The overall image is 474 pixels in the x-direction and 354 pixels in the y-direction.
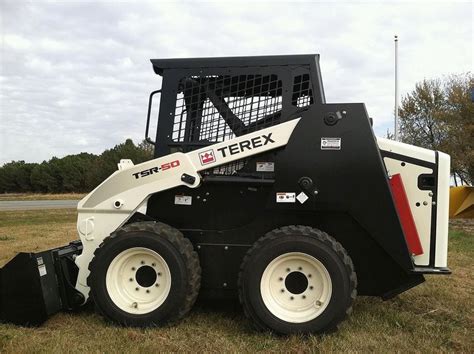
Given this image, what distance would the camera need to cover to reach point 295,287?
13.7 feet

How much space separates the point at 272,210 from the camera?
4.39 meters

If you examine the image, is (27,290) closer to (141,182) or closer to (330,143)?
(141,182)

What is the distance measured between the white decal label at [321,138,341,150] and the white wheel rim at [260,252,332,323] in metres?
0.95

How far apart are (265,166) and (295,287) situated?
1115 mm

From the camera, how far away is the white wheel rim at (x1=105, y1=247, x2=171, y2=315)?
14.2 feet

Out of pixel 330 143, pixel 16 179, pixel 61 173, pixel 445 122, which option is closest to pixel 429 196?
pixel 330 143

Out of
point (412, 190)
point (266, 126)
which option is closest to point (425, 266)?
point (412, 190)

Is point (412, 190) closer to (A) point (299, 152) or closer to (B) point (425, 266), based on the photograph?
(B) point (425, 266)

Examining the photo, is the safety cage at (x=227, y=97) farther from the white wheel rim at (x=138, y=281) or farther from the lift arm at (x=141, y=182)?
the white wheel rim at (x=138, y=281)

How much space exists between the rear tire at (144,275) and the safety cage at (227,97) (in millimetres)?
815

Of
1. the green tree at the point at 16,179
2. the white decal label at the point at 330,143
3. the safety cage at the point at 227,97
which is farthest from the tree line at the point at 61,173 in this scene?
the white decal label at the point at 330,143

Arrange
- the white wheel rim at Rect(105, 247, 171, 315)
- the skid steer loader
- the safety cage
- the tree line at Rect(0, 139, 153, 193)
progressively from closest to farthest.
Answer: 1. the skid steer loader
2. the white wheel rim at Rect(105, 247, 171, 315)
3. the safety cage
4. the tree line at Rect(0, 139, 153, 193)

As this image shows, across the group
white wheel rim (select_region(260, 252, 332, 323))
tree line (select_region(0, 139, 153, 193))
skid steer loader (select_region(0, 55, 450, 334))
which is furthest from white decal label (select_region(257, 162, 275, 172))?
tree line (select_region(0, 139, 153, 193))

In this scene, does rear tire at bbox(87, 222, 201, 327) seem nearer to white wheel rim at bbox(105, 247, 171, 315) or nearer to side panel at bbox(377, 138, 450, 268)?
white wheel rim at bbox(105, 247, 171, 315)
